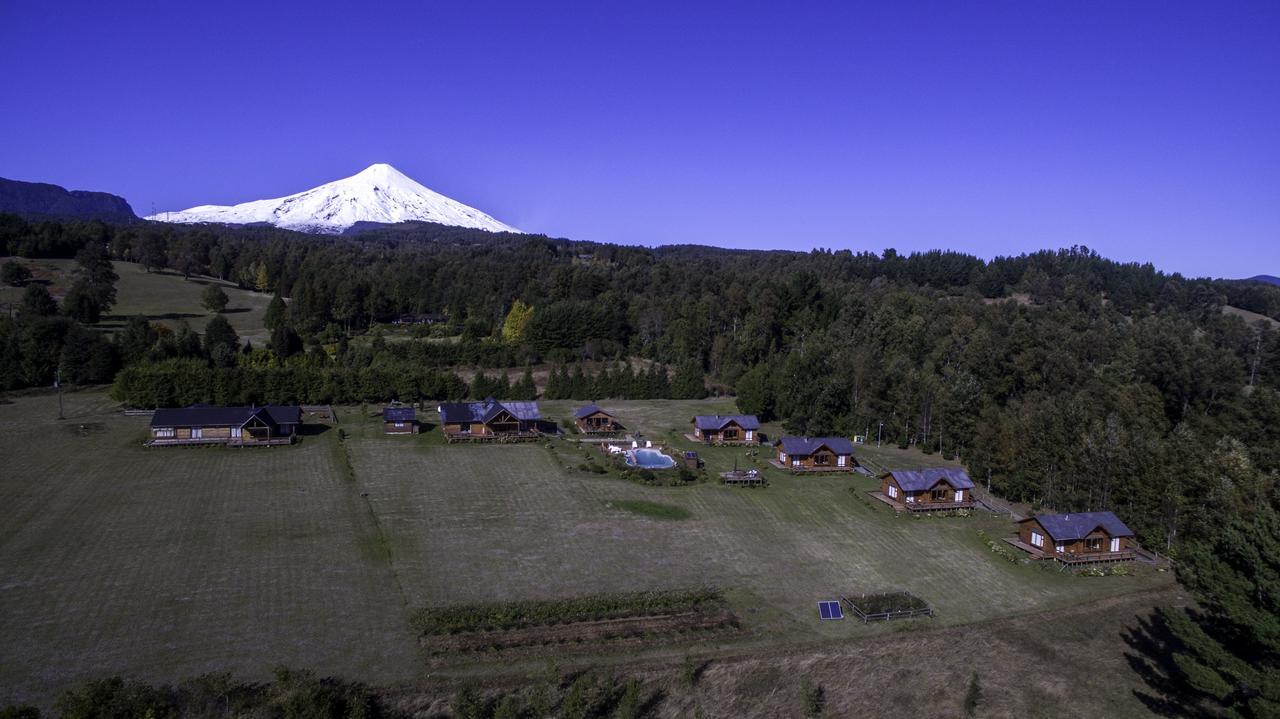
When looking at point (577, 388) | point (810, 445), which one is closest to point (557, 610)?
point (810, 445)

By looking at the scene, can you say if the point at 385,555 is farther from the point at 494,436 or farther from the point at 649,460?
the point at 494,436

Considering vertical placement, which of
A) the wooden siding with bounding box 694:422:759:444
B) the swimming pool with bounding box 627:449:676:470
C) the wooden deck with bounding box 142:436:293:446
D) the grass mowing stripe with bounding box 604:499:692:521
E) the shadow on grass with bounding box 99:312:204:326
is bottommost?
the wooden deck with bounding box 142:436:293:446

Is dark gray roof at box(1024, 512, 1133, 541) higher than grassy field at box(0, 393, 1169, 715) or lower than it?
higher

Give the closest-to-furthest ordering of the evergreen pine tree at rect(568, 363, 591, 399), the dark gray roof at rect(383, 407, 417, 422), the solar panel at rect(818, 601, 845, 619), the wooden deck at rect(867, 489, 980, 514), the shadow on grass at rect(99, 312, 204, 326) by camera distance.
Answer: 1. the solar panel at rect(818, 601, 845, 619)
2. the wooden deck at rect(867, 489, 980, 514)
3. the dark gray roof at rect(383, 407, 417, 422)
4. the evergreen pine tree at rect(568, 363, 591, 399)
5. the shadow on grass at rect(99, 312, 204, 326)

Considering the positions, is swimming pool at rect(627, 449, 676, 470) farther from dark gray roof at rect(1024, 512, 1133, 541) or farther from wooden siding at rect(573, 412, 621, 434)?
dark gray roof at rect(1024, 512, 1133, 541)

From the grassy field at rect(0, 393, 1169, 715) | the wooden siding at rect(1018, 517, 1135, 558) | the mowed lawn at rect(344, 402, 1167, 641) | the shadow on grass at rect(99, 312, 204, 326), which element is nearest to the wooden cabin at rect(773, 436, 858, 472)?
the mowed lawn at rect(344, 402, 1167, 641)

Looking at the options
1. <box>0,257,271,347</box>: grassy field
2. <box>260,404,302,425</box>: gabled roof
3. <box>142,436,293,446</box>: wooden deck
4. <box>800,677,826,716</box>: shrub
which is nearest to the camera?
<box>800,677,826,716</box>: shrub

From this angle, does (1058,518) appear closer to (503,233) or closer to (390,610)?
(390,610)
